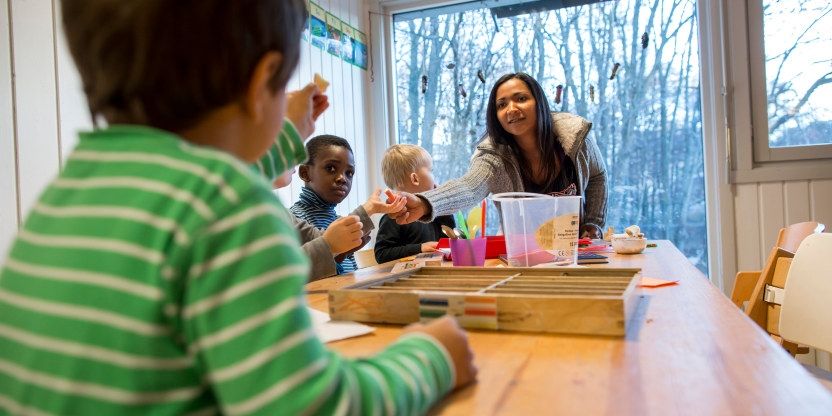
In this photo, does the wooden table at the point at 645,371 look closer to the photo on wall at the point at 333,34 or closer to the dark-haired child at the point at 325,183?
the dark-haired child at the point at 325,183

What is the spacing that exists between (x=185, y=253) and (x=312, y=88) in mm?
438

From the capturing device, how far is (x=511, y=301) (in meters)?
0.65

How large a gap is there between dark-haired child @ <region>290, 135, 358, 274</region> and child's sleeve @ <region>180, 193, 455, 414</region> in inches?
65.1

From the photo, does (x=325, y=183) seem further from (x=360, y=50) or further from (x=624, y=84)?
(x=624, y=84)

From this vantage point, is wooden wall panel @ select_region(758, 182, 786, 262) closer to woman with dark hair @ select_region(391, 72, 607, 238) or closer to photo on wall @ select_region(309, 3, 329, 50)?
woman with dark hair @ select_region(391, 72, 607, 238)

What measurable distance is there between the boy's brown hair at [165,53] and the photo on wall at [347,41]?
97.4 inches

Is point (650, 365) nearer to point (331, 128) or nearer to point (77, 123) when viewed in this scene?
point (77, 123)

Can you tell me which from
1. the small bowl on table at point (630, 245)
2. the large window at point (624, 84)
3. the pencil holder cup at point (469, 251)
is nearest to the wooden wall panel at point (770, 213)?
the large window at point (624, 84)

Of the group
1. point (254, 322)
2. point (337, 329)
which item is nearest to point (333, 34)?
point (337, 329)

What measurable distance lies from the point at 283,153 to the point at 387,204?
75cm

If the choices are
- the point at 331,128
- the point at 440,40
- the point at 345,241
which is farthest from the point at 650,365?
the point at 440,40

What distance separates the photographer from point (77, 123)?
1479 millimetres

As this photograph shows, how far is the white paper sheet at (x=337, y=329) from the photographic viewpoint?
659 millimetres

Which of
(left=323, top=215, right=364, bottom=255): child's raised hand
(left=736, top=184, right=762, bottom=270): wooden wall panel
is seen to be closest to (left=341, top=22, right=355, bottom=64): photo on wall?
(left=323, top=215, right=364, bottom=255): child's raised hand
